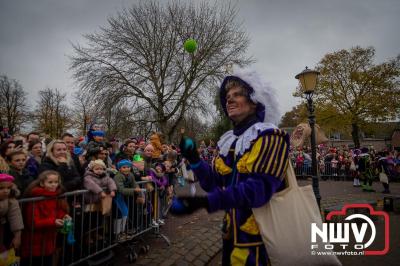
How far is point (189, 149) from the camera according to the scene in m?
2.03

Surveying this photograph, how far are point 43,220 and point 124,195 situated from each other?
1560 millimetres

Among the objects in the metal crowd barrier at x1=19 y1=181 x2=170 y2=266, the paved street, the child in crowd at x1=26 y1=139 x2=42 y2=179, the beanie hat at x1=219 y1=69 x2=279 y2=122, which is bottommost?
the paved street

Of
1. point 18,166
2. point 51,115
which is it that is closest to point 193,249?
point 18,166

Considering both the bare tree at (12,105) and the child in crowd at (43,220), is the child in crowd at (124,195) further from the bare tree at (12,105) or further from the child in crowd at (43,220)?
the bare tree at (12,105)

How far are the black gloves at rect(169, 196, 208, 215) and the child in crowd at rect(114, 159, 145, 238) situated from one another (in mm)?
3176

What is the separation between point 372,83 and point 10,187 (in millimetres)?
32638

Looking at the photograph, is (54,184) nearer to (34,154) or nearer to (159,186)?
(34,154)

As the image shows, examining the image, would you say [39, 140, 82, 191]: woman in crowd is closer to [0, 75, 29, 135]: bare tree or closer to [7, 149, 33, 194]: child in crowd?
[7, 149, 33, 194]: child in crowd

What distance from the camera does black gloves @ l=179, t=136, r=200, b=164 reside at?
201cm

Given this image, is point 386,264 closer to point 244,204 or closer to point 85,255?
point 244,204

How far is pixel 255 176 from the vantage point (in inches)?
64.2

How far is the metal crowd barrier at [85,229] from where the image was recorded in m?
3.14

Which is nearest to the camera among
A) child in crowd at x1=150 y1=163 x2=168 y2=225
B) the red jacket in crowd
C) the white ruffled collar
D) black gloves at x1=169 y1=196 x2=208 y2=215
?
black gloves at x1=169 y1=196 x2=208 y2=215

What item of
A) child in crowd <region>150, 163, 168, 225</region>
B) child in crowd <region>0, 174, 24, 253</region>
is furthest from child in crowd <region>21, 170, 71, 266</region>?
child in crowd <region>150, 163, 168, 225</region>
